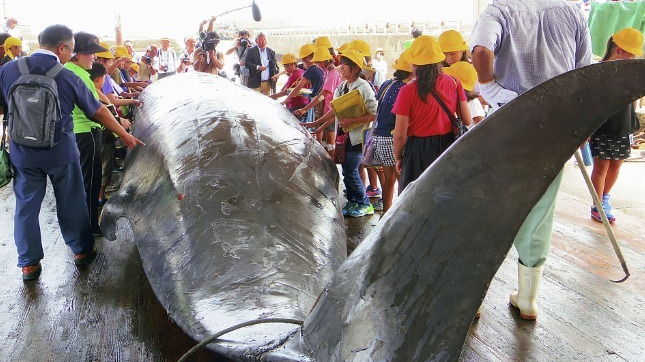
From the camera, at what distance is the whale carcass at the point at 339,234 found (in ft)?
4.51

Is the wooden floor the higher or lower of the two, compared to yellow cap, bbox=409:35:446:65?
lower

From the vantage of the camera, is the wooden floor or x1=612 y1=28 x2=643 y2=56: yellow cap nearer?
the wooden floor

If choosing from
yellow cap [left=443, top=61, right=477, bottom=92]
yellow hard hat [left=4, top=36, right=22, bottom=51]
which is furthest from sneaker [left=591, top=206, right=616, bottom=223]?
yellow hard hat [left=4, top=36, right=22, bottom=51]

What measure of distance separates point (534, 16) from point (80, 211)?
11.6 feet

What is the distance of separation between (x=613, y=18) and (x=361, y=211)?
549cm

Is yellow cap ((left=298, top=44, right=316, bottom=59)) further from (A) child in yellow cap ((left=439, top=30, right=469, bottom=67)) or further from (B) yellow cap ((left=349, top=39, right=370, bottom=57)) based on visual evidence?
(A) child in yellow cap ((left=439, top=30, right=469, bottom=67))

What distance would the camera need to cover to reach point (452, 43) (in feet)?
17.9

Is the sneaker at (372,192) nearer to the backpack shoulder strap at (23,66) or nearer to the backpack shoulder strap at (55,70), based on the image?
the backpack shoulder strap at (55,70)

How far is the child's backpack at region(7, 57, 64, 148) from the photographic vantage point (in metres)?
→ 3.98

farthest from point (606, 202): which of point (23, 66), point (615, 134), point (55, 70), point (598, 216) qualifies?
point (23, 66)

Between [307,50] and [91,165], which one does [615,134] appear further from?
[91,165]

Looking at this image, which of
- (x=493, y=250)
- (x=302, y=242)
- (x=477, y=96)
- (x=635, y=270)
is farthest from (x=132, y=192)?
(x=635, y=270)

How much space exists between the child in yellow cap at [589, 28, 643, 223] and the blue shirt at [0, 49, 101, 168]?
14.1 feet

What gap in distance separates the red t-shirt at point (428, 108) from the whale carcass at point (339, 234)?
3.00ft
